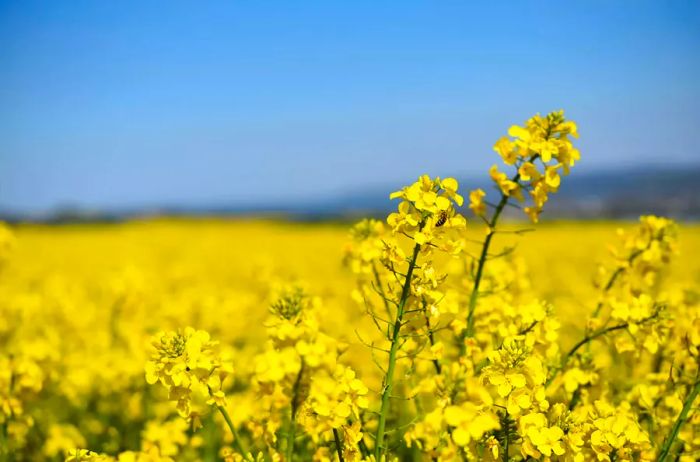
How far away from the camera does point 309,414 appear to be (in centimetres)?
207

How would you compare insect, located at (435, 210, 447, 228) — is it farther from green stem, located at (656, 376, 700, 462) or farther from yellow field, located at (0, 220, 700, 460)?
green stem, located at (656, 376, 700, 462)

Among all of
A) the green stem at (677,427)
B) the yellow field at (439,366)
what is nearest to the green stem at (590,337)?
Result: the yellow field at (439,366)

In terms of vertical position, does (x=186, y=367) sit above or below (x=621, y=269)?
below

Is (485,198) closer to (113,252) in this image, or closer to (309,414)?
(309,414)

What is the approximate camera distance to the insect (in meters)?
2.02

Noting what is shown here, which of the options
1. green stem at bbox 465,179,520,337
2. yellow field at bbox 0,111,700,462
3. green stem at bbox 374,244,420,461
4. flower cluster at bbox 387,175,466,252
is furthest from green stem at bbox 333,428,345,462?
green stem at bbox 465,179,520,337

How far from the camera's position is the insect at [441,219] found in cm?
202

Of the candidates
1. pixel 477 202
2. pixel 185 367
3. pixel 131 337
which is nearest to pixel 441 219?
pixel 477 202

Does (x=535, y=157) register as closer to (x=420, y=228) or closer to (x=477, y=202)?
(x=477, y=202)

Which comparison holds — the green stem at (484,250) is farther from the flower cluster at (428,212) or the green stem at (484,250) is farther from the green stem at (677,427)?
the green stem at (677,427)

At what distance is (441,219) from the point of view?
80.3 inches

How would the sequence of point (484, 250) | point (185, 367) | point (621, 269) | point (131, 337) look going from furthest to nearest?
point (131, 337) → point (621, 269) → point (484, 250) → point (185, 367)

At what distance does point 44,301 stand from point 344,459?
6.65 m

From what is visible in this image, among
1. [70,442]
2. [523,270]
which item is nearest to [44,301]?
[70,442]
